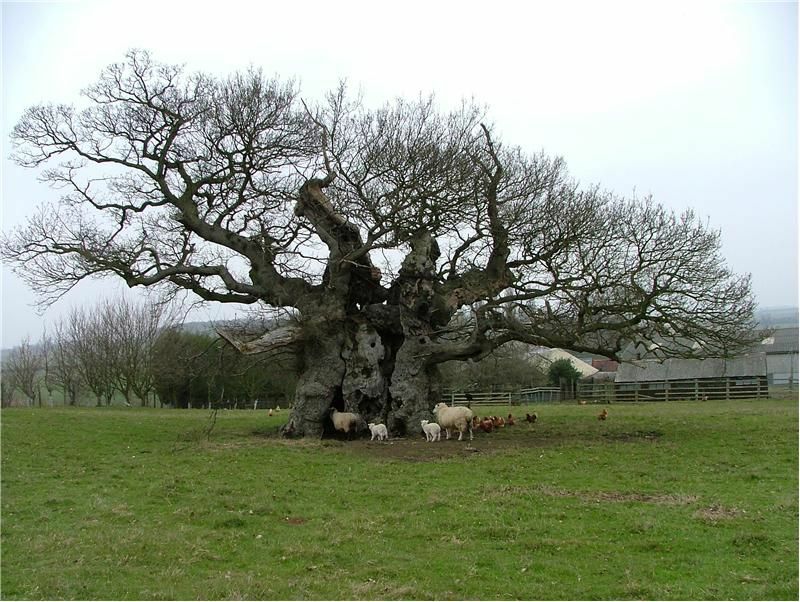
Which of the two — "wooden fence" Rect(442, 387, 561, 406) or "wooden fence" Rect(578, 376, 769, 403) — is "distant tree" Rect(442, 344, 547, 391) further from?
"wooden fence" Rect(578, 376, 769, 403)

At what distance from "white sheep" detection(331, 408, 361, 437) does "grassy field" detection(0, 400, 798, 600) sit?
2.09 metres

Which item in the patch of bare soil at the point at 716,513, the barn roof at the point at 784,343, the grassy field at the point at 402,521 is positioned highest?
the barn roof at the point at 784,343

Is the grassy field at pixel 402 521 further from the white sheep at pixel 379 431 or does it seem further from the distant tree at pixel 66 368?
the distant tree at pixel 66 368

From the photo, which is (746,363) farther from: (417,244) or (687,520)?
(687,520)

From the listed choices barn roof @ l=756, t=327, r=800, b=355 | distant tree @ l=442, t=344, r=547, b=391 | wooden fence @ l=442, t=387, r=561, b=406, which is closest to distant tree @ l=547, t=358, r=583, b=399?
distant tree @ l=442, t=344, r=547, b=391

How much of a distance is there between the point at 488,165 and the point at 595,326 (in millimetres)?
5824

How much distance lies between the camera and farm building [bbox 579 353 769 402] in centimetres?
4397

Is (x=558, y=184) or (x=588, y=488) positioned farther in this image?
(x=558, y=184)

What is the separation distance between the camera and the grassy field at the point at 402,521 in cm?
754

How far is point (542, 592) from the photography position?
7.29 metres

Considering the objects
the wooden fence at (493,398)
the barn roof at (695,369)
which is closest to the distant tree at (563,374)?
the barn roof at (695,369)

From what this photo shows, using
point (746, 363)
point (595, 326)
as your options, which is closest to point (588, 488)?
point (595, 326)

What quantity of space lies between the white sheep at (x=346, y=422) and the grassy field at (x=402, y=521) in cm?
209

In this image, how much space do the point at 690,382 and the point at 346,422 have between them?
3449cm
